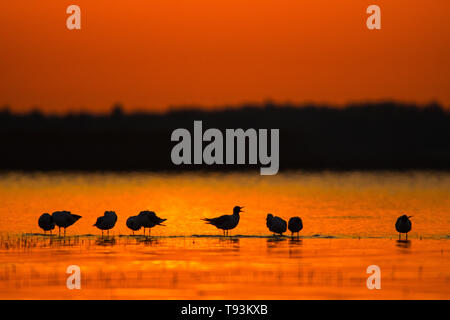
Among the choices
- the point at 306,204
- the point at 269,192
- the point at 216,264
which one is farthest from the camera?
the point at 269,192

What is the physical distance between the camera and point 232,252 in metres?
25.9

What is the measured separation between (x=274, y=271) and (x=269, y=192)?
31754 mm

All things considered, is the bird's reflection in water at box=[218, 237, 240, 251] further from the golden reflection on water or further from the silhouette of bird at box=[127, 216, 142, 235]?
the silhouette of bird at box=[127, 216, 142, 235]

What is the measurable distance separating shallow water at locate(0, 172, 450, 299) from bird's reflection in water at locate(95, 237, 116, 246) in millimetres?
29

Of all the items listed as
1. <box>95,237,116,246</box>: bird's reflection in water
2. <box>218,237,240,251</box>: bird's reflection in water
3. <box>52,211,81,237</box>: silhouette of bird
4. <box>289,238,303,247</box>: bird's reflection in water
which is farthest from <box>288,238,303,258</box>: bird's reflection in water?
<box>52,211,81,237</box>: silhouette of bird

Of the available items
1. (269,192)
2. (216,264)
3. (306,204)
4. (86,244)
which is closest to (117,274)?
(216,264)

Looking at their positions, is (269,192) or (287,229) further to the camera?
(269,192)

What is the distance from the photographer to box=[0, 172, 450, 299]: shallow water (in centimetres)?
1984

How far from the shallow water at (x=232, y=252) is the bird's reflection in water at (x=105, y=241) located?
0.03 metres

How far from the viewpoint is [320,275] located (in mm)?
21516

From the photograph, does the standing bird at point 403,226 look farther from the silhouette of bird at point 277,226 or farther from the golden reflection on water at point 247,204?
the silhouette of bird at point 277,226

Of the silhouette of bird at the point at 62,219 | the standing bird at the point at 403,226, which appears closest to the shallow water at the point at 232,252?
the standing bird at the point at 403,226

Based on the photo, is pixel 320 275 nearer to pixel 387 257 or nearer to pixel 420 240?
pixel 387 257
